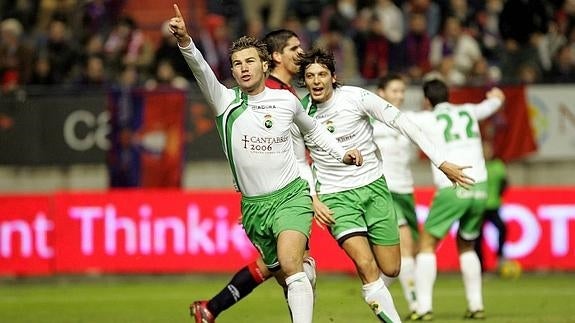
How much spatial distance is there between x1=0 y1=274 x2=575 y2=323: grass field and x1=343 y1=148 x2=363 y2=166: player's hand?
315 centimetres

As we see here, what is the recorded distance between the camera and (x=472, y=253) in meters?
14.2

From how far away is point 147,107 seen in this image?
2145 centimetres

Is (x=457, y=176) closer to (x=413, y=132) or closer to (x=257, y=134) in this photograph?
(x=413, y=132)

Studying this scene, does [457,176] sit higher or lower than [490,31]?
lower

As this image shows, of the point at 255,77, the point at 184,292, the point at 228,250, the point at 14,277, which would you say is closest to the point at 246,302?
the point at 184,292

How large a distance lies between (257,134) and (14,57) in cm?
1249

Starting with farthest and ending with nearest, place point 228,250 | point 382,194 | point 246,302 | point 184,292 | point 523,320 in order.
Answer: point 228,250 < point 184,292 < point 246,302 < point 523,320 < point 382,194

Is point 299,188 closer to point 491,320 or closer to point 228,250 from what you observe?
point 491,320

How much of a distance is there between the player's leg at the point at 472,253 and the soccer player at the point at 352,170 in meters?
2.45

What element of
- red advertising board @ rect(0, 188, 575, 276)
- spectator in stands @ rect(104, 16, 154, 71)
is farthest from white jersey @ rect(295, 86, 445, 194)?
spectator in stands @ rect(104, 16, 154, 71)

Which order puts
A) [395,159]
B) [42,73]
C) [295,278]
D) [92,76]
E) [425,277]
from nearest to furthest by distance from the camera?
[295,278]
[425,277]
[395,159]
[92,76]
[42,73]

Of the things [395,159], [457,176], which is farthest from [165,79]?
[457,176]

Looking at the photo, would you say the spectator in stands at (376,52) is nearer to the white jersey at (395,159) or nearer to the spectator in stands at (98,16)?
the spectator in stands at (98,16)

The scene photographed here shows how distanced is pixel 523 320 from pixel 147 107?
933cm
